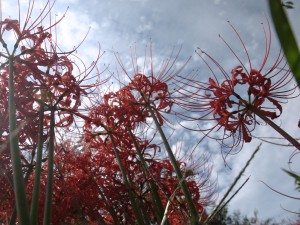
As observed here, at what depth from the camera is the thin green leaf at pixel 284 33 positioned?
0.81 feet

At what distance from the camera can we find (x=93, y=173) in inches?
177

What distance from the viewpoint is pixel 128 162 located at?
14.4ft

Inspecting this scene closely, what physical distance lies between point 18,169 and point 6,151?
194 cm

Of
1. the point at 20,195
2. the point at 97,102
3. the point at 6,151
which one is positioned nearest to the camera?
the point at 20,195

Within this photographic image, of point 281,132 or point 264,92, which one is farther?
point 264,92

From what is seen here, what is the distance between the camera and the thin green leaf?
0.81 feet

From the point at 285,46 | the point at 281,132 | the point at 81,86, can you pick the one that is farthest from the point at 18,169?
the point at 81,86

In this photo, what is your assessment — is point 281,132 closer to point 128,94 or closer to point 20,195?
point 20,195

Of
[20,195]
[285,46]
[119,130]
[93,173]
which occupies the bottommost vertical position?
[285,46]

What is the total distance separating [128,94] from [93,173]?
1.16m

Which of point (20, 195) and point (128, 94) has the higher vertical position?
point (128, 94)

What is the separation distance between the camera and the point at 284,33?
248 mm

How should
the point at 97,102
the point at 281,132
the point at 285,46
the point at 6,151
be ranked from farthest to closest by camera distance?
1. the point at 97,102
2. the point at 6,151
3. the point at 281,132
4. the point at 285,46

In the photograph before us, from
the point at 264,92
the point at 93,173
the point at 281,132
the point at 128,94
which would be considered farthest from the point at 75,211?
the point at 281,132
